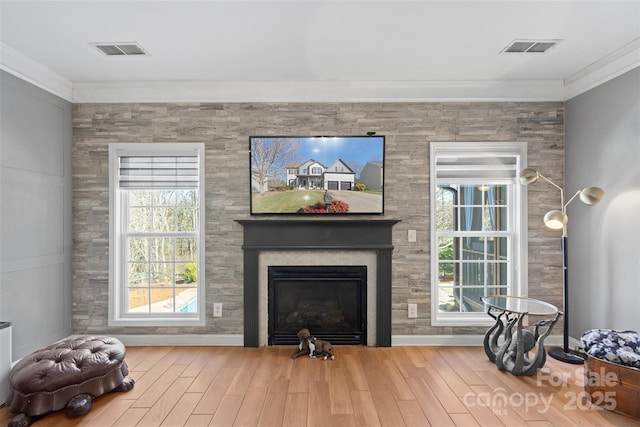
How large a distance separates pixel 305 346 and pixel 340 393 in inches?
30.7

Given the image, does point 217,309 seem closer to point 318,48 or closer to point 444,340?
point 444,340

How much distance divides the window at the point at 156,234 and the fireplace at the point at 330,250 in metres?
0.51

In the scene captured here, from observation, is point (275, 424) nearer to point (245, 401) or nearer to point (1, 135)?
point (245, 401)

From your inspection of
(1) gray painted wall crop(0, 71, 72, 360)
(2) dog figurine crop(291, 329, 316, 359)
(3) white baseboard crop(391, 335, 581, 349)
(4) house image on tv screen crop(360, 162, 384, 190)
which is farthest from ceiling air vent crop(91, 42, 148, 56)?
(3) white baseboard crop(391, 335, 581, 349)

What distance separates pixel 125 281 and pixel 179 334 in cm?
81

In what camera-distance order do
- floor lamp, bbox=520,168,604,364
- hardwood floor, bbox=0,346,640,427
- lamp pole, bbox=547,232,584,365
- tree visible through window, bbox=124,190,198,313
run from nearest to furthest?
hardwood floor, bbox=0,346,640,427 → floor lamp, bbox=520,168,604,364 → lamp pole, bbox=547,232,584,365 → tree visible through window, bbox=124,190,198,313

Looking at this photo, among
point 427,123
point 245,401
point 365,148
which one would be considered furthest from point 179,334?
point 427,123

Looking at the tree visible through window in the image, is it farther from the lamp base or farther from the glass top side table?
the lamp base

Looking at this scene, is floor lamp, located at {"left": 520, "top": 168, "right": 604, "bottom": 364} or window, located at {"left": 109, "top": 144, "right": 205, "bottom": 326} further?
window, located at {"left": 109, "top": 144, "right": 205, "bottom": 326}

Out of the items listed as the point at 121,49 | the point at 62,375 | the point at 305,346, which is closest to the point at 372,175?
the point at 305,346

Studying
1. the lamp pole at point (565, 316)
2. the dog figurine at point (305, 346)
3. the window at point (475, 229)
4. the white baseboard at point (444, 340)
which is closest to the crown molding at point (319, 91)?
the window at point (475, 229)

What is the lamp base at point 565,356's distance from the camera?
313 centimetres

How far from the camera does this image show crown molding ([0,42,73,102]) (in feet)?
9.27

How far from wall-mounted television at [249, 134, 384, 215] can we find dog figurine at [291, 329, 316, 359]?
1.19 meters
